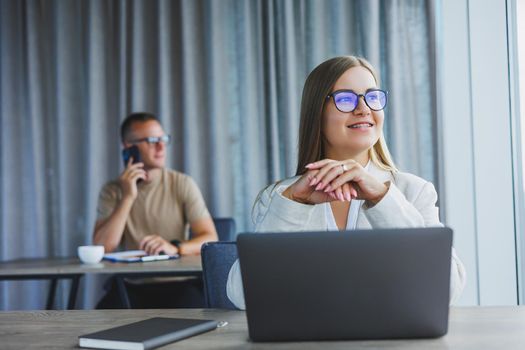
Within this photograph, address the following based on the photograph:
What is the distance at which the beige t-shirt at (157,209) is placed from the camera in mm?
3455

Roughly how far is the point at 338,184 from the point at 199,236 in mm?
1929

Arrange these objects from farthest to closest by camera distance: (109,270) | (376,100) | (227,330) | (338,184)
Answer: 1. (109,270)
2. (376,100)
3. (338,184)
4. (227,330)

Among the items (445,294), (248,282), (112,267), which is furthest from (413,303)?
(112,267)

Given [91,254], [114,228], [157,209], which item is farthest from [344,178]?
[157,209]

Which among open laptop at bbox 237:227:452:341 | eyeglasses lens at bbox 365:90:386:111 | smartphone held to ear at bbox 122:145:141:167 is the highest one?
eyeglasses lens at bbox 365:90:386:111

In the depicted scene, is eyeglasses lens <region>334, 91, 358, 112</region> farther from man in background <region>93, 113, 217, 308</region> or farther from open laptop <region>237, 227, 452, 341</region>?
man in background <region>93, 113, 217, 308</region>

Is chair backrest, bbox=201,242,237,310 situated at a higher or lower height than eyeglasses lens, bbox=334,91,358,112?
lower

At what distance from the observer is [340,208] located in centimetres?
180

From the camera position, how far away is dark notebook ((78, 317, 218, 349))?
111 centimetres

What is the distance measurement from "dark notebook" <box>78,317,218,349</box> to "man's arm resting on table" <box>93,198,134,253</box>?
2018mm

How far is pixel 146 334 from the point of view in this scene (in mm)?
1165

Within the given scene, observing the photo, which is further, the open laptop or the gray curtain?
the gray curtain

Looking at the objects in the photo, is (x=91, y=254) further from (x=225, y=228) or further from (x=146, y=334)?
(x=146, y=334)

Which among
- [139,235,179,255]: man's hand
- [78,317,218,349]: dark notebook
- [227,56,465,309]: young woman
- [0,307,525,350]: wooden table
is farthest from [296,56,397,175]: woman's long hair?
[139,235,179,255]: man's hand
